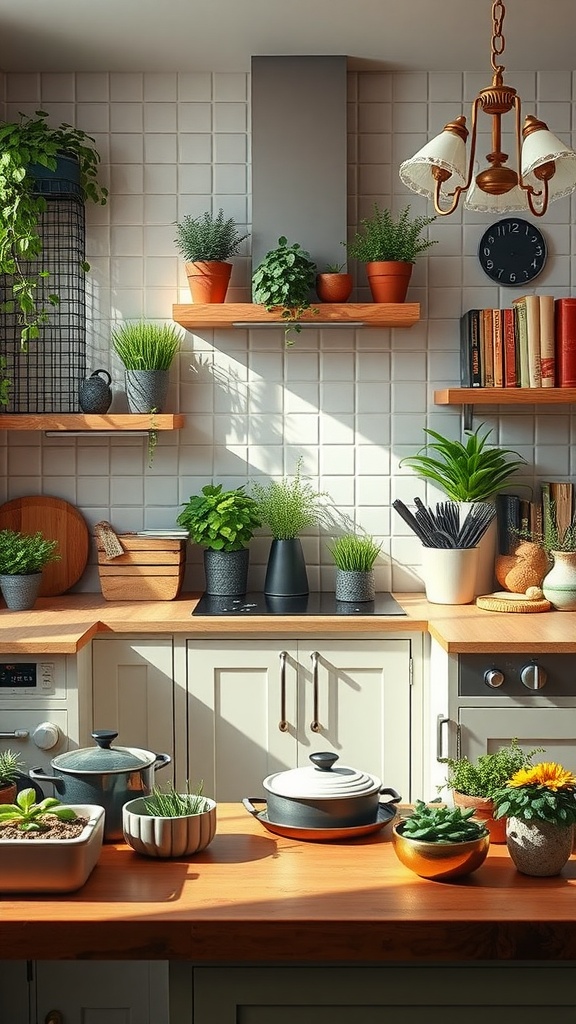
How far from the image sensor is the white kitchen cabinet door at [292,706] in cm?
349

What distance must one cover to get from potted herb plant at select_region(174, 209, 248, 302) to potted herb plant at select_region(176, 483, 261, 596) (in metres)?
0.70

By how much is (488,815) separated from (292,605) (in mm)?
1918

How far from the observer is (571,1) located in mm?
3326

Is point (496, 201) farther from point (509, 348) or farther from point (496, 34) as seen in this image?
point (509, 348)

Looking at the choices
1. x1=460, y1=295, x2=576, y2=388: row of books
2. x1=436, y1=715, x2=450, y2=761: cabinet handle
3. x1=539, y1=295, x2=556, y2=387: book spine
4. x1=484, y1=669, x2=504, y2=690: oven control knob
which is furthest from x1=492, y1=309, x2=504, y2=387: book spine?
x1=436, y1=715, x2=450, y2=761: cabinet handle

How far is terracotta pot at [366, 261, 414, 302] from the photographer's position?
3816mm

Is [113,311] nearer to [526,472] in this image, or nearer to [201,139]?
[201,139]

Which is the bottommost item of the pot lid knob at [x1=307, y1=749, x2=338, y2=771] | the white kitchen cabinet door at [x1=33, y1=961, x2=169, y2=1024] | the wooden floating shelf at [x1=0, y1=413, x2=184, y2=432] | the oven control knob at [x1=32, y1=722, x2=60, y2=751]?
the white kitchen cabinet door at [x1=33, y1=961, x2=169, y2=1024]

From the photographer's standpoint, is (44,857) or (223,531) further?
(223,531)

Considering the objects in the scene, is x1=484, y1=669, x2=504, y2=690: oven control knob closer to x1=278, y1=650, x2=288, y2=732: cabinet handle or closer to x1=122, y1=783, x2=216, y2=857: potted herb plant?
x1=278, y1=650, x2=288, y2=732: cabinet handle

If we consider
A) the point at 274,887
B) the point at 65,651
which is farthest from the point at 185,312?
the point at 274,887

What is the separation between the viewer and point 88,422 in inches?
149

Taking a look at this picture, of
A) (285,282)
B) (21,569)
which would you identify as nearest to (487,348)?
(285,282)

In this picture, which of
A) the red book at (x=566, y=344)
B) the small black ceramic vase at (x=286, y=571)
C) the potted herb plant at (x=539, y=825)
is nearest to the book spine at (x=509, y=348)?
the red book at (x=566, y=344)
